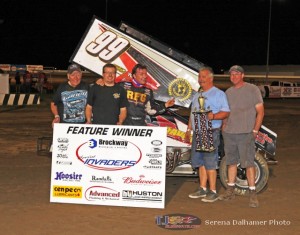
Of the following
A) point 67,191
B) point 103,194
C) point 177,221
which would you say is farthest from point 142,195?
point 67,191

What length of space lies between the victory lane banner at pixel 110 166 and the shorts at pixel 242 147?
3.05 feet

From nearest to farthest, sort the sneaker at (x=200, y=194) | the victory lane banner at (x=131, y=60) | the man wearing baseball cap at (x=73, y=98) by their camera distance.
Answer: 1. the sneaker at (x=200, y=194)
2. the man wearing baseball cap at (x=73, y=98)
3. the victory lane banner at (x=131, y=60)

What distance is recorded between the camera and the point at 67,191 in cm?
606

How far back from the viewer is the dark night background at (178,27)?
111 m

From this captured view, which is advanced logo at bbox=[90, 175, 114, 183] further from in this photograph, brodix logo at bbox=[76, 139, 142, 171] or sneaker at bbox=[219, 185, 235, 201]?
sneaker at bbox=[219, 185, 235, 201]

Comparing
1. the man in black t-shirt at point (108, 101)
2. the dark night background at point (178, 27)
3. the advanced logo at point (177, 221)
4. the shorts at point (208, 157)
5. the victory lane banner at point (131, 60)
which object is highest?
the dark night background at point (178, 27)

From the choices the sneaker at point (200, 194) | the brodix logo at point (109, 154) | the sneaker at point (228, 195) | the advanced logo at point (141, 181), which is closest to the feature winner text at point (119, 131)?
the brodix logo at point (109, 154)

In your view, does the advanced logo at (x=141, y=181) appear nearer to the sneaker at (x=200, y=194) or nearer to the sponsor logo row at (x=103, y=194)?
the sponsor logo row at (x=103, y=194)

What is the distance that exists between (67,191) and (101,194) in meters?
0.46

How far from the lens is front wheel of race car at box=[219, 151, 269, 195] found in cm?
665

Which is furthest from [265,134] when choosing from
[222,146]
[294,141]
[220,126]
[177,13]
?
[177,13]

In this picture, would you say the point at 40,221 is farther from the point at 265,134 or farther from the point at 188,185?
the point at 265,134

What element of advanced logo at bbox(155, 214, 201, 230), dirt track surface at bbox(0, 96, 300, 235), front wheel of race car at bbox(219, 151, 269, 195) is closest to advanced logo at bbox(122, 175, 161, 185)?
dirt track surface at bbox(0, 96, 300, 235)

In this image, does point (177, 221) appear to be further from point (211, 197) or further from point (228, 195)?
point (228, 195)
